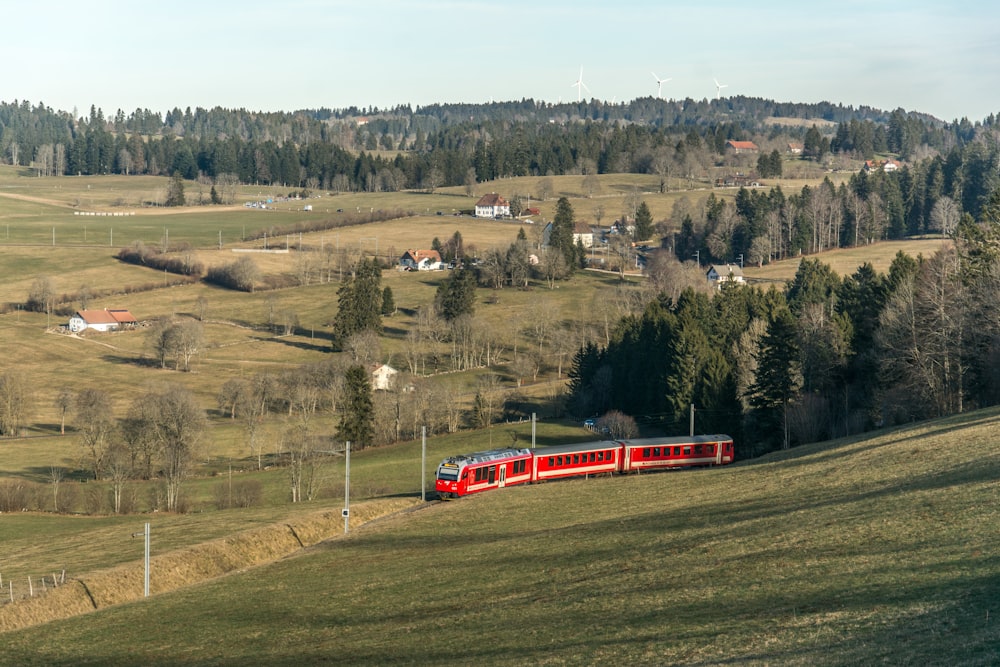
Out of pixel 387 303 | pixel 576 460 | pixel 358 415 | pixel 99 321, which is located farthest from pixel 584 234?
pixel 576 460

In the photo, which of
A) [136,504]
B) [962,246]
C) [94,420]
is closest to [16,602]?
[136,504]

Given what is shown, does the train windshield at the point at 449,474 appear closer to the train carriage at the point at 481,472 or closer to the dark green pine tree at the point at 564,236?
the train carriage at the point at 481,472

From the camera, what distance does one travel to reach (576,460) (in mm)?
62719

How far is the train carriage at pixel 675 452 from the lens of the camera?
211 ft

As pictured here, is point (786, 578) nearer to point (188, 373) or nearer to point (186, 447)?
point (186, 447)

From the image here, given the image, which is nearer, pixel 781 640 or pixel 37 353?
pixel 781 640

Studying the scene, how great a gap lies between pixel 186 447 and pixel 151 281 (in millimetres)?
88414

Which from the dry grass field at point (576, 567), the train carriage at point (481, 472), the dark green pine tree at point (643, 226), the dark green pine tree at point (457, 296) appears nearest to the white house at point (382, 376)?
the dark green pine tree at point (457, 296)

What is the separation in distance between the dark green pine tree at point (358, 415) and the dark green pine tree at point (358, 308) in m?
41.2

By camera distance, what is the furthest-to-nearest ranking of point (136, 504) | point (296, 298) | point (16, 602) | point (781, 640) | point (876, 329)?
point (296, 298), point (876, 329), point (136, 504), point (16, 602), point (781, 640)

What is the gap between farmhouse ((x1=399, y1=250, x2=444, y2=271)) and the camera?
17350 centimetres

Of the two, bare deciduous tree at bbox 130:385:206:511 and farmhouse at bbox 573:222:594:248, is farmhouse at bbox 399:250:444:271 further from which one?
bare deciduous tree at bbox 130:385:206:511

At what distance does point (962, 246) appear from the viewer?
89.5 meters

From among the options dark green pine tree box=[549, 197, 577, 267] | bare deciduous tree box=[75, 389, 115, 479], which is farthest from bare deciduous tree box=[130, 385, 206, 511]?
dark green pine tree box=[549, 197, 577, 267]
